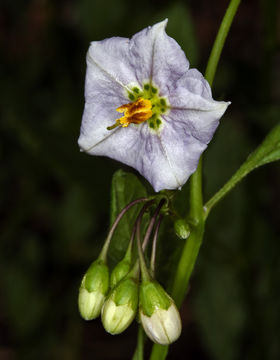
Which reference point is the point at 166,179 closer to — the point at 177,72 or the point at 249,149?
the point at 177,72

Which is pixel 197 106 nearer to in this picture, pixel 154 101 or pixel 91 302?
pixel 154 101

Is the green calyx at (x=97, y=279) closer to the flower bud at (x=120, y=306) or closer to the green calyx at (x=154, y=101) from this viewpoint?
the flower bud at (x=120, y=306)

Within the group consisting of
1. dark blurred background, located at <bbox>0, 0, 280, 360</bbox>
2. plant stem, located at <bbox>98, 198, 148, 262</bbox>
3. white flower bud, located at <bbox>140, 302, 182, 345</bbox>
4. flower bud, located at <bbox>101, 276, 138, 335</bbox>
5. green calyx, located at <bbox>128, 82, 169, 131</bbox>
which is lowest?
dark blurred background, located at <bbox>0, 0, 280, 360</bbox>

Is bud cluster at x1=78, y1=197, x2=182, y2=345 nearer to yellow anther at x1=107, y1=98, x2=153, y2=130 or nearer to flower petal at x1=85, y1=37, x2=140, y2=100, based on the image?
yellow anther at x1=107, y1=98, x2=153, y2=130

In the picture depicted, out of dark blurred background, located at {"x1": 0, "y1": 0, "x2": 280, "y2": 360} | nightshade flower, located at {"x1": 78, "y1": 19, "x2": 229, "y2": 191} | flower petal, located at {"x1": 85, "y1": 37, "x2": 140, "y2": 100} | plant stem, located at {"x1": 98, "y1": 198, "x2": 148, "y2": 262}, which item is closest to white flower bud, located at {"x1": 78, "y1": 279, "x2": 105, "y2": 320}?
plant stem, located at {"x1": 98, "y1": 198, "x2": 148, "y2": 262}

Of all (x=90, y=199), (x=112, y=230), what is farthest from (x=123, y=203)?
(x=90, y=199)

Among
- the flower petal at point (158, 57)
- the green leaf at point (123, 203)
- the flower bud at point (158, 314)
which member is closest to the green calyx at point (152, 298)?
the flower bud at point (158, 314)
